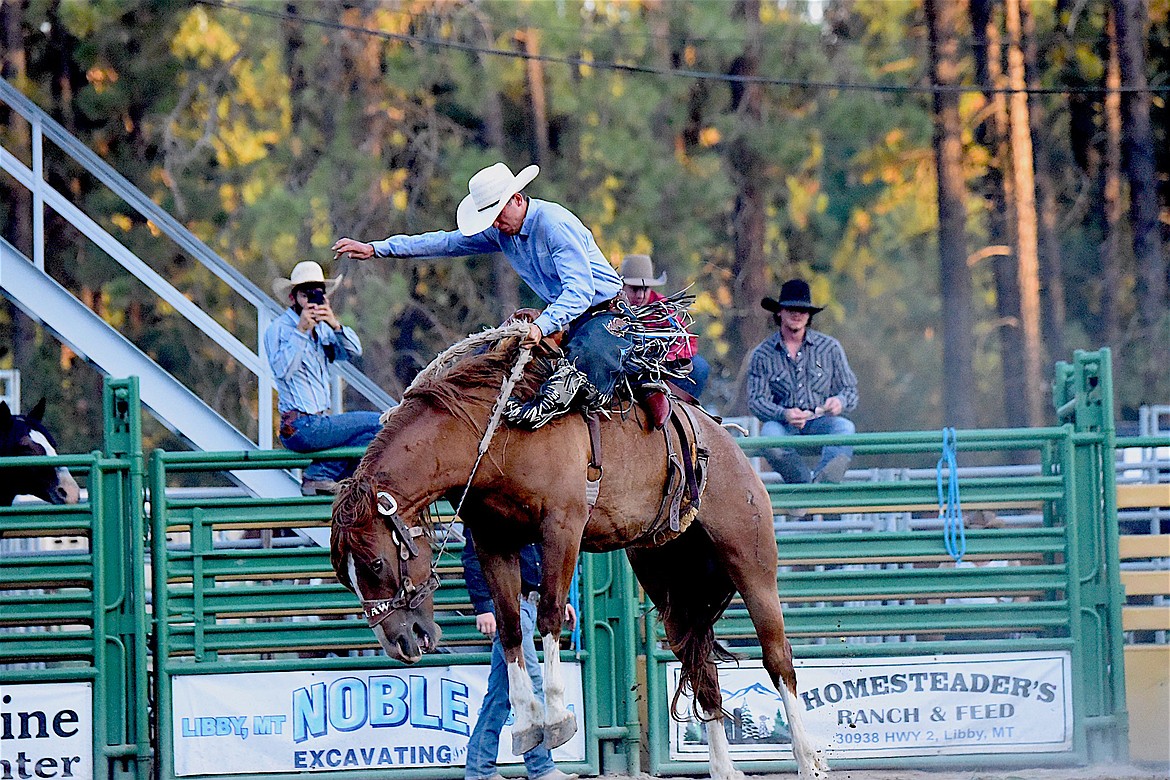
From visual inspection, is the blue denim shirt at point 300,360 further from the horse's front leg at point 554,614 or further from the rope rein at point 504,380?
the horse's front leg at point 554,614

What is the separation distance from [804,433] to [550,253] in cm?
334

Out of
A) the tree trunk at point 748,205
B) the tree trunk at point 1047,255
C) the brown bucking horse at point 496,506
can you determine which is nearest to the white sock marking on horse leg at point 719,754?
the brown bucking horse at point 496,506

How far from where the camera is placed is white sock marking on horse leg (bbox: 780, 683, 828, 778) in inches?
285

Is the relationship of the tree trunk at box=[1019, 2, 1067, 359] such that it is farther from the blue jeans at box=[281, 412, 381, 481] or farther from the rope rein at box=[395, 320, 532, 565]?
the rope rein at box=[395, 320, 532, 565]

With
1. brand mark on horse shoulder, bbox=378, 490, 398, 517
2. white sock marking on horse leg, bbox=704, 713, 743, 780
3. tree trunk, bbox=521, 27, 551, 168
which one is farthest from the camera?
tree trunk, bbox=521, 27, 551, 168

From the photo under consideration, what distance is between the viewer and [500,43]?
22.7 meters

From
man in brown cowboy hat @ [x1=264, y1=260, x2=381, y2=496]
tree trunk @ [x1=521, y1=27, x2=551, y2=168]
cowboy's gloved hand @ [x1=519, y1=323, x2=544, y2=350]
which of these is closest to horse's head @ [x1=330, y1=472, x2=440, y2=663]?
cowboy's gloved hand @ [x1=519, y1=323, x2=544, y2=350]

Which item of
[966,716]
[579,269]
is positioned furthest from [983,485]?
[579,269]

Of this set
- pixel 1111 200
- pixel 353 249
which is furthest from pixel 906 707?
pixel 1111 200

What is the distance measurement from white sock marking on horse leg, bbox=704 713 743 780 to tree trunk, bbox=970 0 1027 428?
1474 cm

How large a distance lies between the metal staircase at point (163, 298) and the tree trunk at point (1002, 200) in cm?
1326

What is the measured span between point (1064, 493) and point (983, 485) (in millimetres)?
456

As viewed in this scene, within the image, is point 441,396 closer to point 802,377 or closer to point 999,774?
point 802,377

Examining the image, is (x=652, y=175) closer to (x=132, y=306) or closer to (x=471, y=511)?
(x=132, y=306)
